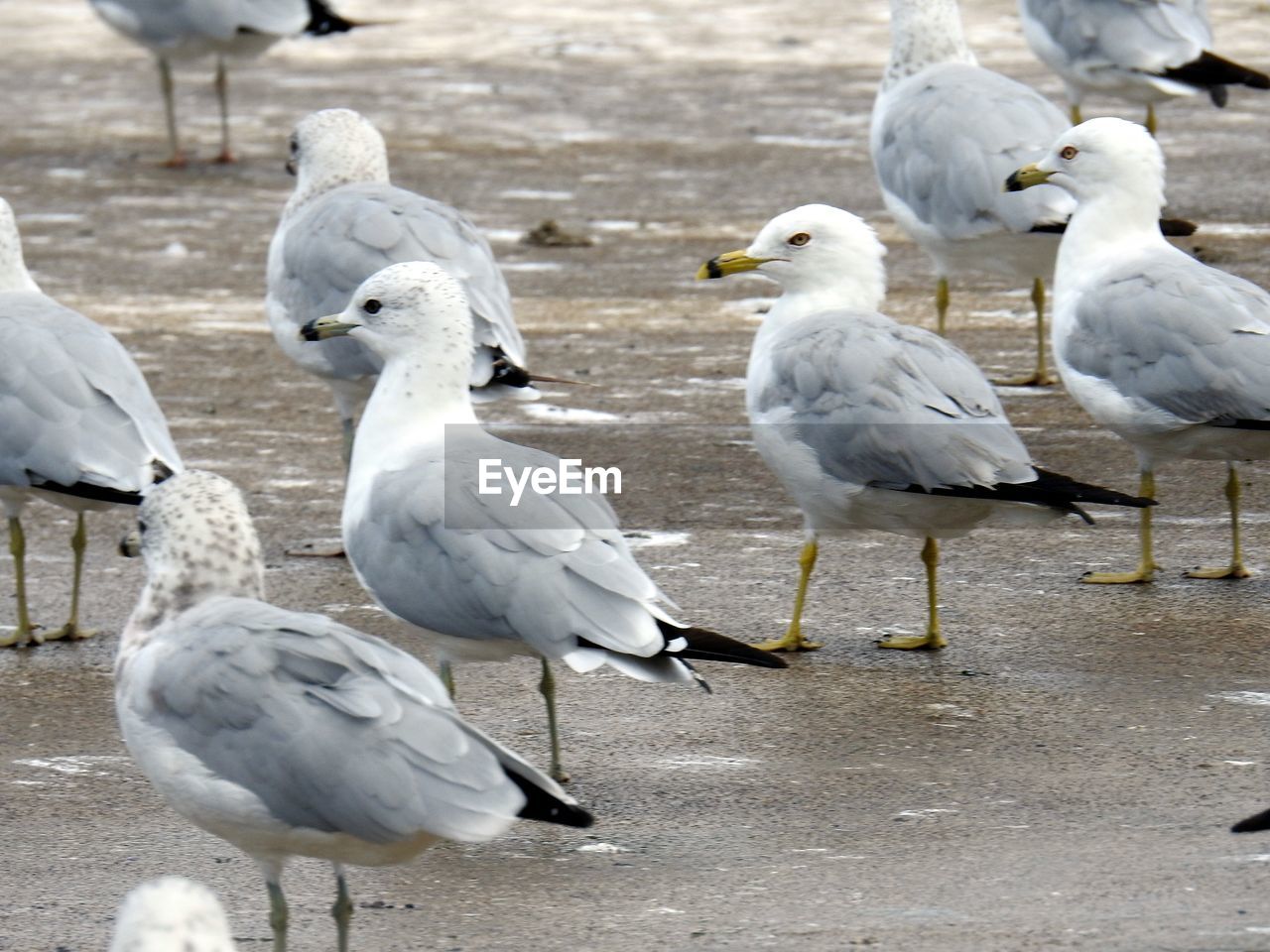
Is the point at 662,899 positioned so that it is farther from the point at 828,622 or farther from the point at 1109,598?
the point at 1109,598


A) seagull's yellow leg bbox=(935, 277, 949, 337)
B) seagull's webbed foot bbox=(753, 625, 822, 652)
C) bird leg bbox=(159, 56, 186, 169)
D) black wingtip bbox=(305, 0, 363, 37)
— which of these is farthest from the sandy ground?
black wingtip bbox=(305, 0, 363, 37)

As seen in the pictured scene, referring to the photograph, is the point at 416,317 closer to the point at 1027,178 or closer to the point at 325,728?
the point at 325,728

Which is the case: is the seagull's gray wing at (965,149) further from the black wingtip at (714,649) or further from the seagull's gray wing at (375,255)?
the black wingtip at (714,649)

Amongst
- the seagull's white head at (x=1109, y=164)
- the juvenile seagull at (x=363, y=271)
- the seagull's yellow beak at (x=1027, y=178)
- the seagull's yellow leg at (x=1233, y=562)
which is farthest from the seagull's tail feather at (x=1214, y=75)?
the juvenile seagull at (x=363, y=271)

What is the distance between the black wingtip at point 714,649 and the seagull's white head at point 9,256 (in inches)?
132

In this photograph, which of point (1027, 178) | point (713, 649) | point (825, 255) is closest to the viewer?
point (713, 649)

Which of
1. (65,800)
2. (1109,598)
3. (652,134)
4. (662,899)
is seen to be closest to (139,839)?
(65,800)

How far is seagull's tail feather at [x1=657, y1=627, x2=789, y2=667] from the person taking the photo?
16.3 feet

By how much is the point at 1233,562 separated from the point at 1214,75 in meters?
4.79

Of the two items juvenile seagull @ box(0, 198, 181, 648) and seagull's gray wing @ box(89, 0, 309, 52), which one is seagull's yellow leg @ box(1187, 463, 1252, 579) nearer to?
juvenile seagull @ box(0, 198, 181, 648)

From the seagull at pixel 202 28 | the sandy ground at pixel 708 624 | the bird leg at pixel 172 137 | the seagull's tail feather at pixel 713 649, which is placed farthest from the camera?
the seagull at pixel 202 28

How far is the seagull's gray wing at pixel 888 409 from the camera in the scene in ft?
20.1

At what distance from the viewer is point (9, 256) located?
7.42 meters

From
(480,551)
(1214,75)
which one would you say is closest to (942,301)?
(1214,75)
